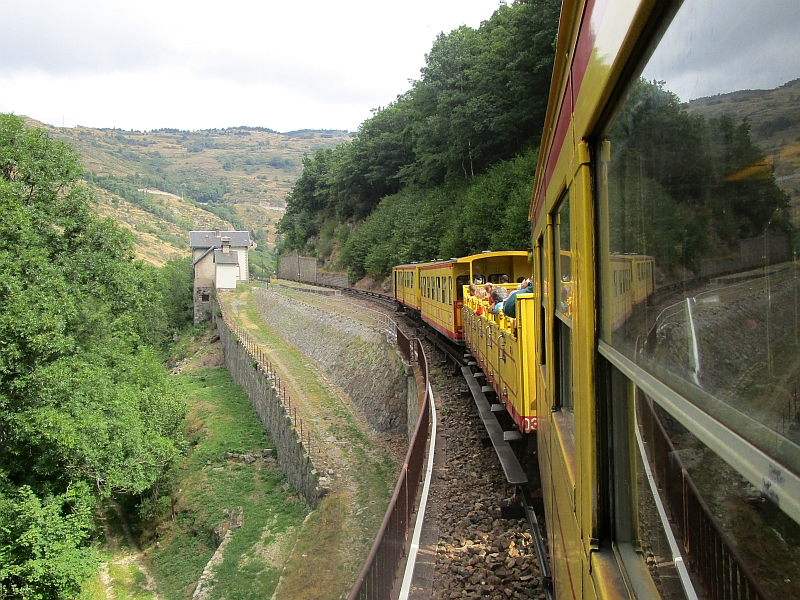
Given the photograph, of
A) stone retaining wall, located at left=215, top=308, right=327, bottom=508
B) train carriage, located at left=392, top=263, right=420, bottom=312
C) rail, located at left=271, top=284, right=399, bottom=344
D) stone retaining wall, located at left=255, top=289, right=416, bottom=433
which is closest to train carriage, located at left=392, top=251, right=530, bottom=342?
stone retaining wall, located at left=255, top=289, right=416, bottom=433

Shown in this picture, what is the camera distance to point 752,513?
1.02 m

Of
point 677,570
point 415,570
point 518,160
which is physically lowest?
point 415,570

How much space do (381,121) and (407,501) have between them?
52.9m

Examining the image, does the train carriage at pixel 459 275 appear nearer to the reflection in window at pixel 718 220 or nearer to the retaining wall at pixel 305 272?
the reflection in window at pixel 718 220

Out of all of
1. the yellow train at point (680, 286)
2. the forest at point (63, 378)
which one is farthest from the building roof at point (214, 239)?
the yellow train at point (680, 286)

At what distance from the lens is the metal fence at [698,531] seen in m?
1.12

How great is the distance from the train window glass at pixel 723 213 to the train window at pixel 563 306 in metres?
1.37

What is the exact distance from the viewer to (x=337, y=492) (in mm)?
13922

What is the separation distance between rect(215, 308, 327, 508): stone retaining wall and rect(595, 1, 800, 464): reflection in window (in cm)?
1349

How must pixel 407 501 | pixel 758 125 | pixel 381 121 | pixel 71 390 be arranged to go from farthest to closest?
pixel 381 121, pixel 71 390, pixel 407 501, pixel 758 125

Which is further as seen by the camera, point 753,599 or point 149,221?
point 149,221

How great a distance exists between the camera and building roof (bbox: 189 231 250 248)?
249ft

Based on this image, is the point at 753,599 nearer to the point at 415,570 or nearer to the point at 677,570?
the point at 677,570

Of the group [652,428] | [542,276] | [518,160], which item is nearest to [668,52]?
[652,428]
